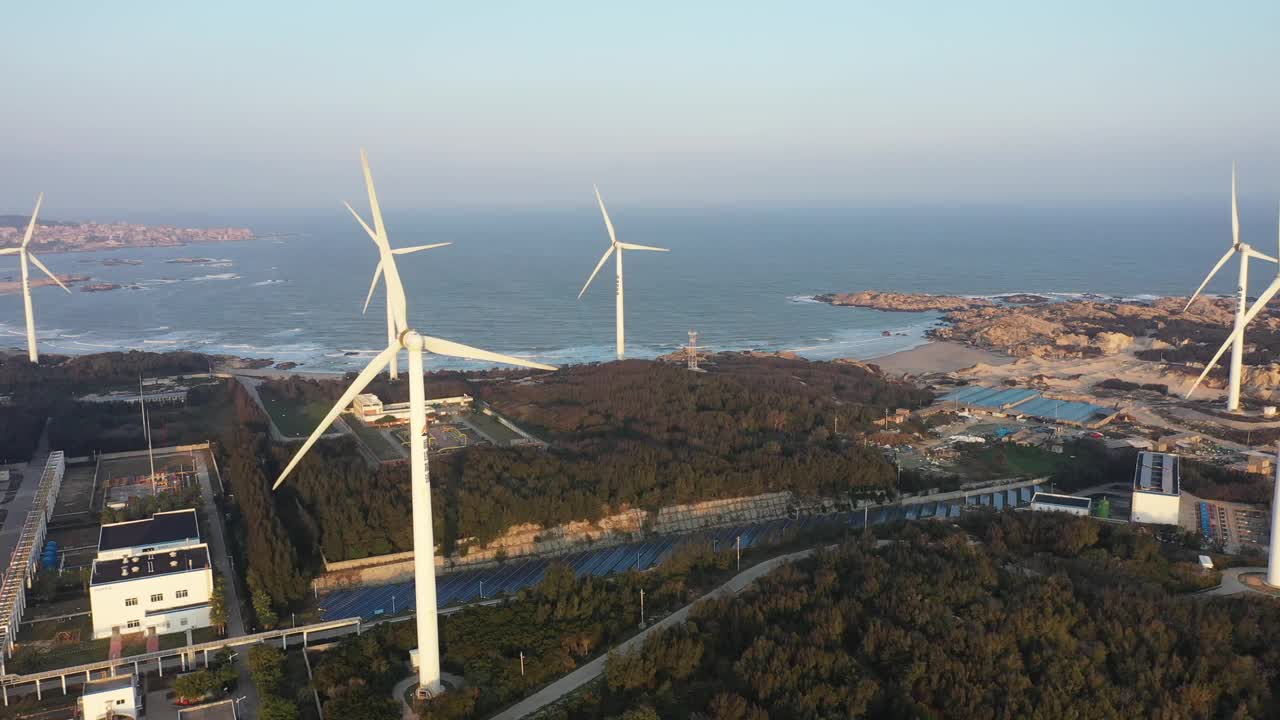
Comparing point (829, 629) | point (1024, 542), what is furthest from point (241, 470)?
point (1024, 542)

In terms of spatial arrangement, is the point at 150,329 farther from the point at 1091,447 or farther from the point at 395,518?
the point at 1091,447

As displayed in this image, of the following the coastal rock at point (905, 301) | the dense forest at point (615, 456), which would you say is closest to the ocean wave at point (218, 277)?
the dense forest at point (615, 456)

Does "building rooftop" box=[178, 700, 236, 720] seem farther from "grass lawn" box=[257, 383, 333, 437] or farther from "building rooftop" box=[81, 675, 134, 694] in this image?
"grass lawn" box=[257, 383, 333, 437]

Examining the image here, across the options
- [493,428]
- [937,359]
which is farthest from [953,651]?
[937,359]

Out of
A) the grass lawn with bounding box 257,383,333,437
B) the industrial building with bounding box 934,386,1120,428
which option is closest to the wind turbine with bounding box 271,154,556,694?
the grass lawn with bounding box 257,383,333,437

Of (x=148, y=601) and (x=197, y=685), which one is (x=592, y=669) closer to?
(x=197, y=685)
